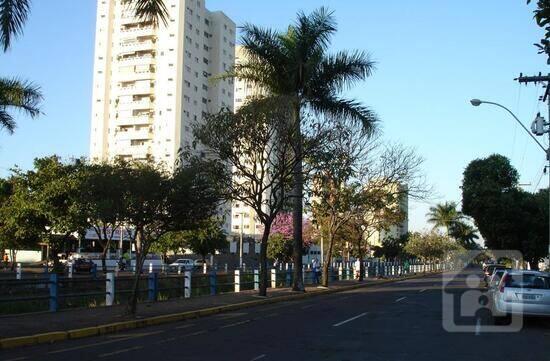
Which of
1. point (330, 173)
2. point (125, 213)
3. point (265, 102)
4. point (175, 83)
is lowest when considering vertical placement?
point (125, 213)

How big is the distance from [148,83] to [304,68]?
82.0m

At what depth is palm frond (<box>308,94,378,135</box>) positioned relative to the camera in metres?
29.9

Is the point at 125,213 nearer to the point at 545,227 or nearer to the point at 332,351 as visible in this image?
the point at 332,351

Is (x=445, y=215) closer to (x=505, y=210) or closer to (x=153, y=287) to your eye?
(x=505, y=210)

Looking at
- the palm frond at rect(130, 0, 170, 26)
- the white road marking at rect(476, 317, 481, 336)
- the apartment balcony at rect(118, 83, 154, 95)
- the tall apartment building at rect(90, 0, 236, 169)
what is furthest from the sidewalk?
the apartment balcony at rect(118, 83, 154, 95)

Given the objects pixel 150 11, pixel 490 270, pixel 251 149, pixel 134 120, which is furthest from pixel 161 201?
pixel 134 120

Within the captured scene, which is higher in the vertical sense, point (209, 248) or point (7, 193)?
point (7, 193)

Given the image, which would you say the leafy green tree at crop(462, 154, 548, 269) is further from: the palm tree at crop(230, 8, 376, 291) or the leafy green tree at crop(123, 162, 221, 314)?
the leafy green tree at crop(123, 162, 221, 314)

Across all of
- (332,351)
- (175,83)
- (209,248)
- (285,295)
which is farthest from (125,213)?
(175,83)

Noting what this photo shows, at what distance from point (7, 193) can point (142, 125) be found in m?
54.2

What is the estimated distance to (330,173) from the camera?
87.5 ft

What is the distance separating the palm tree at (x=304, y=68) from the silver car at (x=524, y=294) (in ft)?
Answer: 42.5

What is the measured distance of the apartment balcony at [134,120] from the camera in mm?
106312

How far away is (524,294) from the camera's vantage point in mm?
17156
